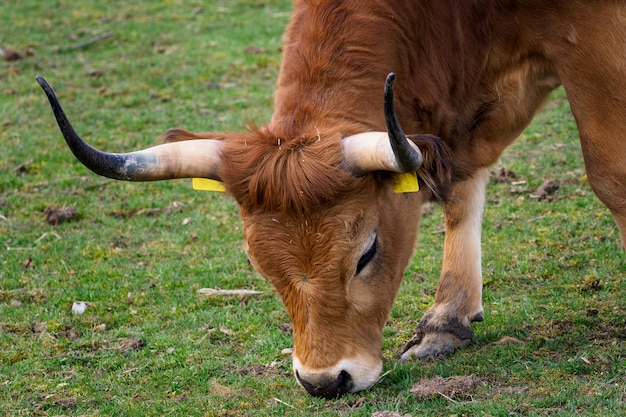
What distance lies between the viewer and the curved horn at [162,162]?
469 cm

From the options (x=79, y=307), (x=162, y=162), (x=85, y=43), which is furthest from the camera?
(x=85, y=43)

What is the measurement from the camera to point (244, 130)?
17.0 feet

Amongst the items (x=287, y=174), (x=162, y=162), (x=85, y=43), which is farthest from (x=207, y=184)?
(x=85, y=43)

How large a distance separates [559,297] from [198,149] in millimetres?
2792

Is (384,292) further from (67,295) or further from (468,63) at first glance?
(67,295)

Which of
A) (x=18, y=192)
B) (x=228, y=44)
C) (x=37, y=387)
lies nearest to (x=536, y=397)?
(x=37, y=387)

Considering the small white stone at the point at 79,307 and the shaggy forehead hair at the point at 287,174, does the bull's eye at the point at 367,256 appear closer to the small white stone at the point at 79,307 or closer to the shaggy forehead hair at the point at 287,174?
the shaggy forehead hair at the point at 287,174

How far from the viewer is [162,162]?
190 inches

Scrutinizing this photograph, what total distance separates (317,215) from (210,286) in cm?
259

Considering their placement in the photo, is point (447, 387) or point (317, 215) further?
point (447, 387)

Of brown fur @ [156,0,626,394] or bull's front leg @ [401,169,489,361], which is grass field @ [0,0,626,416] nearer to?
bull's front leg @ [401,169,489,361]

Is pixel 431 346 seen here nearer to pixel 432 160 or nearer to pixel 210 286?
pixel 432 160

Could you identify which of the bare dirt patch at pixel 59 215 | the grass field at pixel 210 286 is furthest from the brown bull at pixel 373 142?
the bare dirt patch at pixel 59 215

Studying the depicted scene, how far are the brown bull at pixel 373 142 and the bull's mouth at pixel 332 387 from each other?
11 millimetres
